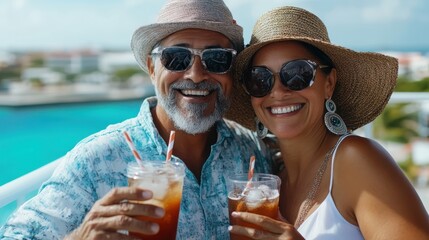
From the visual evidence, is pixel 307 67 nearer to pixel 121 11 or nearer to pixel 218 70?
pixel 218 70

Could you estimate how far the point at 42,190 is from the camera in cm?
200

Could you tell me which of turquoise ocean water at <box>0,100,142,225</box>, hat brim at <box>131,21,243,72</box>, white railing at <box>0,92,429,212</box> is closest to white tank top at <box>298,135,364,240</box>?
hat brim at <box>131,21,243,72</box>

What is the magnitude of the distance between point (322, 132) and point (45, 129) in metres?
23.8

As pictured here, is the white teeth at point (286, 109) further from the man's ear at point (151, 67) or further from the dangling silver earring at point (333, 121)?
the man's ear at point (151, 67)

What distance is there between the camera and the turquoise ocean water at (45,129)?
1994 cm

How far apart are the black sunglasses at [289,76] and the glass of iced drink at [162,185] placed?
0.67 m

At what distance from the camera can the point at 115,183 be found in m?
2.12

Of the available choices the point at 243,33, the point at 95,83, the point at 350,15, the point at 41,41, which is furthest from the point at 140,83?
the point at 243,33

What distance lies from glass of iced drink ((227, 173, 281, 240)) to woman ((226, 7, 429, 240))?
0.19ft

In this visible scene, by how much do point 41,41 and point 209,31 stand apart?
2272 inches

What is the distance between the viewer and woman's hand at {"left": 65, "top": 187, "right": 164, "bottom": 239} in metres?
1.58

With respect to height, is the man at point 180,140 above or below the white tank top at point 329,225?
above

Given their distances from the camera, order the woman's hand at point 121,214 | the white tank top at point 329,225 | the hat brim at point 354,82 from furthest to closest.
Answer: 1. the hat brim at point 354,82
2. the white tank top at point 329,225
3. the woman's hand at point 121,214

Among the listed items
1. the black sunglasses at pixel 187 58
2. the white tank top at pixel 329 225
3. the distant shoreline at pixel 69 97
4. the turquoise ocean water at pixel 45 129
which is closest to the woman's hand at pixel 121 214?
the white tank top at pixel 329 225
